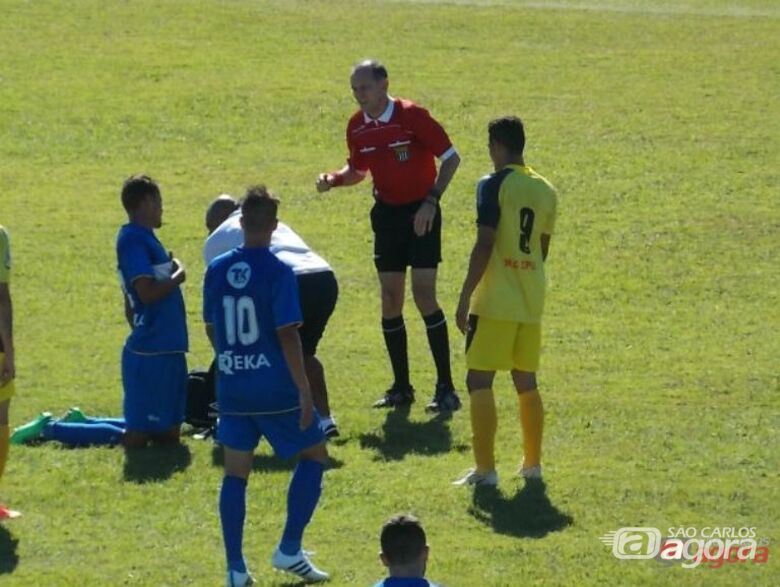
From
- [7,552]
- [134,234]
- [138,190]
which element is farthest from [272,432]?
[138,190]

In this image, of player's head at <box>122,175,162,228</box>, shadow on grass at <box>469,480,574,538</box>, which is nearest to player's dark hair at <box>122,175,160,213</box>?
player's head at <box>122,175,162,228</box>

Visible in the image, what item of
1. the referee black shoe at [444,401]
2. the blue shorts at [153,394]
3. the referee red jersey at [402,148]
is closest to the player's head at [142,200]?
the blue shorts at [153,394]

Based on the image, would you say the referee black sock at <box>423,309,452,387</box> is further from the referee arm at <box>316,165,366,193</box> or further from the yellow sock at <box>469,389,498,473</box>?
the yellow sock at <box>469,389,498,473</box>

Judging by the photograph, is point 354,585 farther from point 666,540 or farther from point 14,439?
point 14,439

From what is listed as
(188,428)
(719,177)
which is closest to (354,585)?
(188,428)

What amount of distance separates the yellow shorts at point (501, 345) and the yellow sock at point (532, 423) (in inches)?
6.4

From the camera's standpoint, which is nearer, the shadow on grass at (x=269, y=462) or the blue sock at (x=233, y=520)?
the blue sock at (x=233, y=520)

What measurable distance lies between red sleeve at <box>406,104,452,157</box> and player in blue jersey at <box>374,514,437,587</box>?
230 inches

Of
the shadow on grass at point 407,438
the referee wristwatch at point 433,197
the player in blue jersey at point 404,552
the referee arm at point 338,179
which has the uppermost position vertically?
the referee arm at point 338,179

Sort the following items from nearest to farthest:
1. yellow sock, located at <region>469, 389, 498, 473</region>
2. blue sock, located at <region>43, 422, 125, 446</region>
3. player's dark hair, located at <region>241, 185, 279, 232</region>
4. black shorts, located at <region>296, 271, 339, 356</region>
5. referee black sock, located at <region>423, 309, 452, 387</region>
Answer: player's dark hair, located at <region>241, 185, 279, 232</region>
yellow sock, located at <region>469, 389, 498, 473</region>
black shorts, located at <region>296, 271, 339, 356</region>
blue sock, located at <region>43, 422, 125, 446</region>
referee black sock, located at <region>423, 309, 452, 387</region>

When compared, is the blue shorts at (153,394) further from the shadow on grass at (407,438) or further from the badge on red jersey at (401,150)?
the badge on red jersey at (401,150)

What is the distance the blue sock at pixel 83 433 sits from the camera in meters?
11.9

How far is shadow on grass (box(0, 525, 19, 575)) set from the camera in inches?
375

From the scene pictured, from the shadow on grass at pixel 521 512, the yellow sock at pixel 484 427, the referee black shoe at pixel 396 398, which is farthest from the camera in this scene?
the referee black shoe at pixel 396 398
